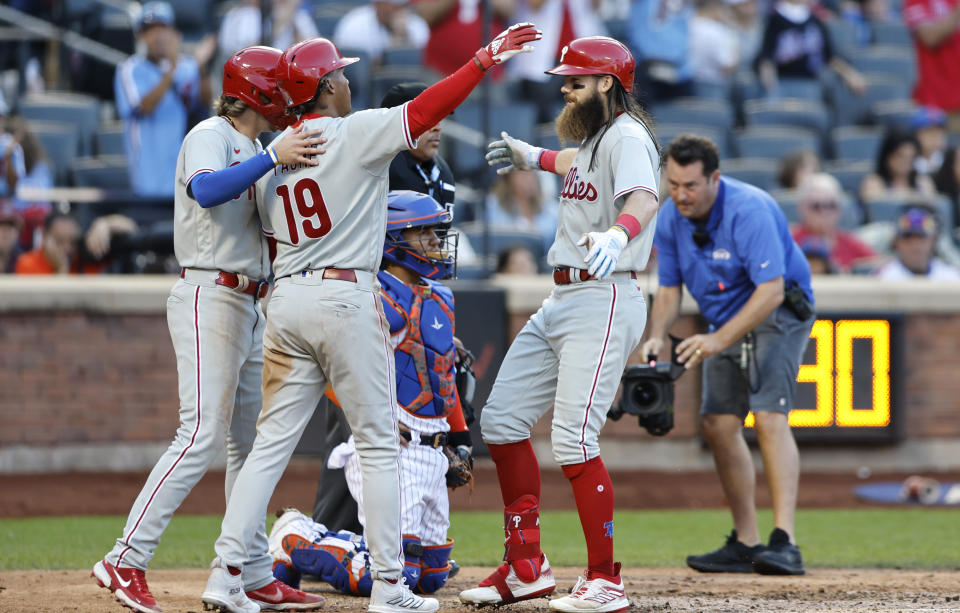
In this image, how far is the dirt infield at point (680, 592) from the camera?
15.9ft

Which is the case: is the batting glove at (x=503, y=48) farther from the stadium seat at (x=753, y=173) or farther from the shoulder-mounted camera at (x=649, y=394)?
the stadium seat at (x=753, y=173)

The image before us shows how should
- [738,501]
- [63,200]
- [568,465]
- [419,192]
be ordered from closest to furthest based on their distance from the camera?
[568,465] → [419,192] → [738,501] → [63,200]

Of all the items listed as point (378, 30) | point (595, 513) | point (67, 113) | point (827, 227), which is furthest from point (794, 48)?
point (595, 513)

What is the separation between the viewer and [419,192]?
5504 millimetres

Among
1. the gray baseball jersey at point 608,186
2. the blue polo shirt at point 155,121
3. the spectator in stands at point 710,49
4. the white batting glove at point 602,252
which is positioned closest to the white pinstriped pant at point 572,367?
the gray baseball jersey at point 608,186

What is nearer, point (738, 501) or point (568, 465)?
point (568, 465)

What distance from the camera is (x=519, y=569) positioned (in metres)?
4.95

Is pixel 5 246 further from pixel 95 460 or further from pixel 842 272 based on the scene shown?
pixel 842 272

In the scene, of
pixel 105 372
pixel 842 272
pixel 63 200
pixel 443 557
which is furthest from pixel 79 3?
pixel 443 557

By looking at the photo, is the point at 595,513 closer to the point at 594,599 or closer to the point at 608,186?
the point at 594,599

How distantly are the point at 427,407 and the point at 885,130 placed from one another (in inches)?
354

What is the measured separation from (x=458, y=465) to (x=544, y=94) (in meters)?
7.27

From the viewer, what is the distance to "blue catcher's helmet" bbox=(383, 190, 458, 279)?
5.11 m

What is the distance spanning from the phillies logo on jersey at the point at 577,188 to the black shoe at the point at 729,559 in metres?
1.94
